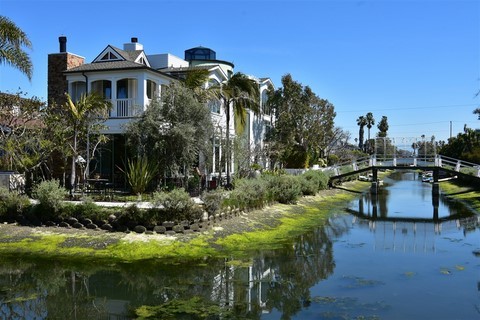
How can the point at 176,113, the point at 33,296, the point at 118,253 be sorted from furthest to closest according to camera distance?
the point at 176,113 < the point at 118,253 < the point at 33,296

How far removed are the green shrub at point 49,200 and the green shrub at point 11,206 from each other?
2.60ft

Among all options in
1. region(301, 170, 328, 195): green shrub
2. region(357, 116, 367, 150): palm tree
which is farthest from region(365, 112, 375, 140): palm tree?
region(301, 170, 328, 195): green shrub

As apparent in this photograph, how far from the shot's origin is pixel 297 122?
50875 millimetres

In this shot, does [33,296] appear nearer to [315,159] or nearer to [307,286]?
[307,286]

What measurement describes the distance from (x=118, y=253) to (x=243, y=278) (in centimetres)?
513

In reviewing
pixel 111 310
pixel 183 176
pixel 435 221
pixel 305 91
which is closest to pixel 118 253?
pixel 111 310

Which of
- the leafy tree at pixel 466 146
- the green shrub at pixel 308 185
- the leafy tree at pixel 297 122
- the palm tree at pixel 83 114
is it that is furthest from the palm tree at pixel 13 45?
the leafy tree at pixel 466 146

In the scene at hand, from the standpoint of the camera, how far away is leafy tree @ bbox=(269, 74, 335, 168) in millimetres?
49000

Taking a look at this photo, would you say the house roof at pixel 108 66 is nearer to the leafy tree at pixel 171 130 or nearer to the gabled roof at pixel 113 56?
the gabled roof at pixel 113 56

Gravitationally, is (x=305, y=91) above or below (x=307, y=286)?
above

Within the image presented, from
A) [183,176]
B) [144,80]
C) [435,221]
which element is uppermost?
[144,80]

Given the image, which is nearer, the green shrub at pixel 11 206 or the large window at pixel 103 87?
the green shrub at pixel 11 206

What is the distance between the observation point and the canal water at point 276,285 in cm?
1213

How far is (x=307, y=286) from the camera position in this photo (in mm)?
14383
